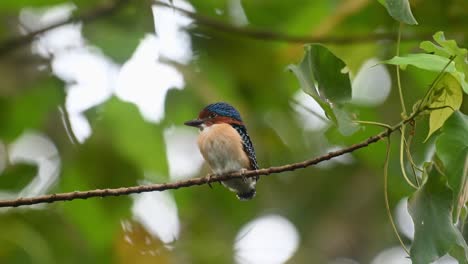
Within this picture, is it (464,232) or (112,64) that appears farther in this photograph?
(112,64)

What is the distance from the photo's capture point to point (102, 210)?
5.19 meters

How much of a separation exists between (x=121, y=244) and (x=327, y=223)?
2.98 metres

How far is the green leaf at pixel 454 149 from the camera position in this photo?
8.86 feet

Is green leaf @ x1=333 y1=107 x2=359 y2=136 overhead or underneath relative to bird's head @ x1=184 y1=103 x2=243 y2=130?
overhead

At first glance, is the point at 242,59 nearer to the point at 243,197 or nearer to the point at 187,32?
the point at 187,32

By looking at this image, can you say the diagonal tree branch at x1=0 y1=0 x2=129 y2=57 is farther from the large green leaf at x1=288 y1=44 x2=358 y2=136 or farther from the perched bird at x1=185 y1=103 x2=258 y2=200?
the large green leaf at x1=288 y1=44 x2=358 y2=136

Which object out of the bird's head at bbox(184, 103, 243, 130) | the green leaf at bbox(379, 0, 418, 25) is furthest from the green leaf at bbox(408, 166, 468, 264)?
the bird's head at bbox(184, 103, 243, 130)

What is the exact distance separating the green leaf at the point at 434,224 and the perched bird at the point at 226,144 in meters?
1.57

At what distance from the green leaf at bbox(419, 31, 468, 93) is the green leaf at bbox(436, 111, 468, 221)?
0.10 m

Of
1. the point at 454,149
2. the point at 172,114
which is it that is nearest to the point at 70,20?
the point at 172,114

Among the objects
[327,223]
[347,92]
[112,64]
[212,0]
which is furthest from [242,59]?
[347,92]

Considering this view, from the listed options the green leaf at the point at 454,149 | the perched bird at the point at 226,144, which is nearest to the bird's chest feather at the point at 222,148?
the perched bird at the point at 226,144

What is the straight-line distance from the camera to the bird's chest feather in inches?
170

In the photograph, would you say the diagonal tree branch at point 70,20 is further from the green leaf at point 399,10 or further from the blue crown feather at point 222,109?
the green leaf at point 399,10
